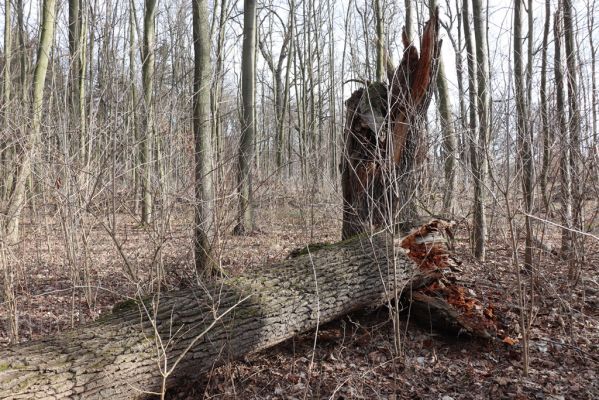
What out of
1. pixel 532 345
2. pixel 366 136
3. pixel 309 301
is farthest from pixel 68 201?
pixel 532 345

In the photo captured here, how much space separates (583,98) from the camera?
4.08 m

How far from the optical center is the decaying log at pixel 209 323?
2.25 metres

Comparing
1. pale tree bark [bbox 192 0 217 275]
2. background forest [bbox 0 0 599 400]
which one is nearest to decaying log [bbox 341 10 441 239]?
background forest [bbox 0 0 599 400]

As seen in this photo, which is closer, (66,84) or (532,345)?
(66,84)

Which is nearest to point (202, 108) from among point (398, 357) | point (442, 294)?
point (442, 294)

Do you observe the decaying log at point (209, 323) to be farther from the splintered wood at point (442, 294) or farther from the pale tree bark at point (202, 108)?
the pale tree bark at point (202, 108)

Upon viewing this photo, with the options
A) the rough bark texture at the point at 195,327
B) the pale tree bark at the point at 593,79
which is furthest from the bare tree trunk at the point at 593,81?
the rough bark texture at the point at 195,327

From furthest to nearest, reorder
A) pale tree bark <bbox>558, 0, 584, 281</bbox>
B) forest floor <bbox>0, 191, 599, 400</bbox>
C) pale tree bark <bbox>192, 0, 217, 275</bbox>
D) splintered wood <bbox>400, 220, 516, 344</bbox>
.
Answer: pale tree bark <bbox>192, 0, 217, 275</bbox>
pale tree bark <bbox>558, 0, 584, 281</bbox>
splintered wood <bbox>400, 220, 516, 344</bbox>
forest floor <bbox>0, 191, 599, 400</bbox>

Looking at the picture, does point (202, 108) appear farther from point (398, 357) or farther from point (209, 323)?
point (398, 357)

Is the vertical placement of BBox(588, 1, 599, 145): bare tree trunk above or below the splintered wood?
above

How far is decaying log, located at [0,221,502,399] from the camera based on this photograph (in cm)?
225

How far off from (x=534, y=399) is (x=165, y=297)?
2573mm

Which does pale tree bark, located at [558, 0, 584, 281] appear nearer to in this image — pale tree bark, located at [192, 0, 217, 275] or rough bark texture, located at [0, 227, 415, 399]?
Result: rough bark texture, located at [0, 227, 415, 399]

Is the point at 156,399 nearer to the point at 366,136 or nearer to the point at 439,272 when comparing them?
the point at 439,272
